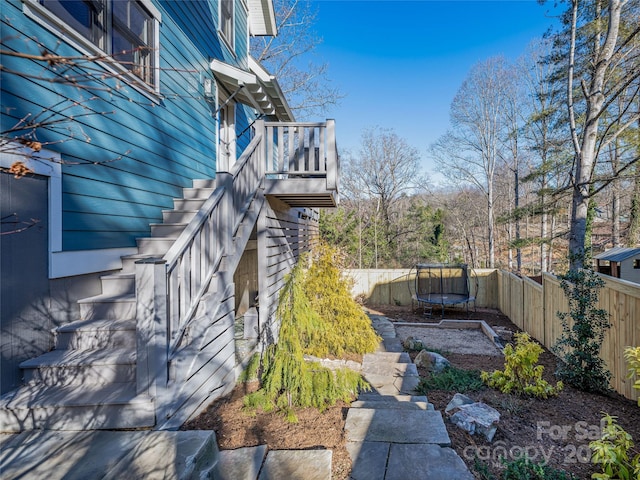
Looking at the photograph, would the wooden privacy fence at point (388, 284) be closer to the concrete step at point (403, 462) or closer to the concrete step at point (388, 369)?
the concrete step at point (388, 369)

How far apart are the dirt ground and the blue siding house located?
1.34 feet

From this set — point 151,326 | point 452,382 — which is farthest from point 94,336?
point 452,382

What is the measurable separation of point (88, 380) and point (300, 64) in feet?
49.0

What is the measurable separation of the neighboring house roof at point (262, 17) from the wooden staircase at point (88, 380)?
29.3ft

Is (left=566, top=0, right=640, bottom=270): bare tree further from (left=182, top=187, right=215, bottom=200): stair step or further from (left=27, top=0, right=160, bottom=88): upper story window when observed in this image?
(left=27, top=0, right=160, bottom=88): upper story window

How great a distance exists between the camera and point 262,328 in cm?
483

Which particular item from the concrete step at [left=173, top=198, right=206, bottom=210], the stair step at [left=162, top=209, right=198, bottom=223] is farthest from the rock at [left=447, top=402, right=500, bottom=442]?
the concrete step at [left=173, top=198, right=206, bottom=210]

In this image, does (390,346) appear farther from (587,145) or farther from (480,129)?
(480,129)

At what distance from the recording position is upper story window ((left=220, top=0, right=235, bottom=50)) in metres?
6.72

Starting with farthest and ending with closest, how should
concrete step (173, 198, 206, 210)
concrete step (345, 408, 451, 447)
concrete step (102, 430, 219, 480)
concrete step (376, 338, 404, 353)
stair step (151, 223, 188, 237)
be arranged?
concrete step (376, 338, 404, 353) → concrete step (173, 198, 206, 210) → stair step (151, 223, 188, 237) → concrete step (345, 408, 451, 447) → concrete step (102, 430, 219, 480)

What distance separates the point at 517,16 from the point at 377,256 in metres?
12.0

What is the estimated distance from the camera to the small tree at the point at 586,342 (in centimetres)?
405

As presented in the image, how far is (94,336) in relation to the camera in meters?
2.68

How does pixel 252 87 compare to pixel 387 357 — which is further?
pixel 252 87
